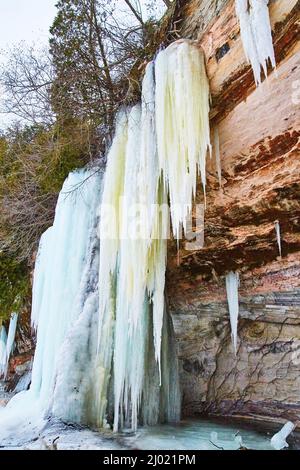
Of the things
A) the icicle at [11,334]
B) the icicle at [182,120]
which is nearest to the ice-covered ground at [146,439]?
the icicle at [182,120]

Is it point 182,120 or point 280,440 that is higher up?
point 182,120

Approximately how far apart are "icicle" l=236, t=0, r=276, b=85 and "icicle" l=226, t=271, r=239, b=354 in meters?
2.33

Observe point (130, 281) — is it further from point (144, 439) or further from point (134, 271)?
point (144, 439)

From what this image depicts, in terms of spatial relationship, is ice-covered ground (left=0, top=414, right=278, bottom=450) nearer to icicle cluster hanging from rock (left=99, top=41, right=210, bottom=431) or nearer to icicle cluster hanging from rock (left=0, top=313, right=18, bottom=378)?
icicle cluster hanging from rock (left=99, top=41, right=210, bottom=431)

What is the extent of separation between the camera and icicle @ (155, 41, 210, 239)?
373 centimetres

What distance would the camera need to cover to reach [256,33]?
10.9 ft

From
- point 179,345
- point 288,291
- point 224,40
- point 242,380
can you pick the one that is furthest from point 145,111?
point 242,380

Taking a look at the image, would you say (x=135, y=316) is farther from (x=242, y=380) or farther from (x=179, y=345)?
(x=242, y=380)

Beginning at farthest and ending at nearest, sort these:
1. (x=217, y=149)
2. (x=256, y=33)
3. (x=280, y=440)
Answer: (x=217, y=149) < (x=280, y=440) < (x=256, y=33)

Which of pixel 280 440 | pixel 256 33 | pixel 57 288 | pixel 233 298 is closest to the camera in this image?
pixel 256 33

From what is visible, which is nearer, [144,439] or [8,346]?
[144,439]

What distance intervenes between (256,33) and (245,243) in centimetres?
215

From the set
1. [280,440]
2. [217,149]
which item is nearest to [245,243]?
[217,149]

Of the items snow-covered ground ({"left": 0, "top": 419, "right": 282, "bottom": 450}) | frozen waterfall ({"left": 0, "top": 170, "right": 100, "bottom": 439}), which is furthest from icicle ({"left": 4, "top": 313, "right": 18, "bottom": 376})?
snow-covered ground ({"left": 0, "top": 419, "right": 282, "bottom": 450})
